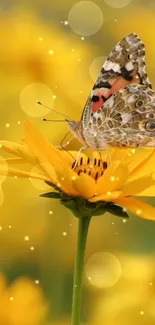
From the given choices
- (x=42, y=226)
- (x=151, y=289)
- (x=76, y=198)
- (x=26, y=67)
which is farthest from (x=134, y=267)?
(x=76, y=198)

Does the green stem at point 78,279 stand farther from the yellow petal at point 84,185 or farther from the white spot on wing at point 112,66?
the white spot on wing at point 112,66

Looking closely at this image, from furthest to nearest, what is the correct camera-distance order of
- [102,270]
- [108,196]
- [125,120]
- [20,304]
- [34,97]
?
[34,97]
[102,270]
[20,304]
[125,120]
[108,196]

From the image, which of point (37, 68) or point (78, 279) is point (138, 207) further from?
point (37, 68)

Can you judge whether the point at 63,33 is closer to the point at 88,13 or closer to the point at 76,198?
the point at 88,13

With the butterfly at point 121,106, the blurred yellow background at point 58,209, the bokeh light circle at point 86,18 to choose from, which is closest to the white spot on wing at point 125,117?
the butterfly at point 121,106

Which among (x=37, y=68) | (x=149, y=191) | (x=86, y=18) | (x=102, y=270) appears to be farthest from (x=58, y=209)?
(x=149, y=191)

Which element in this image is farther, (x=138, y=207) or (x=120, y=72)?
(x=120, y=72)
